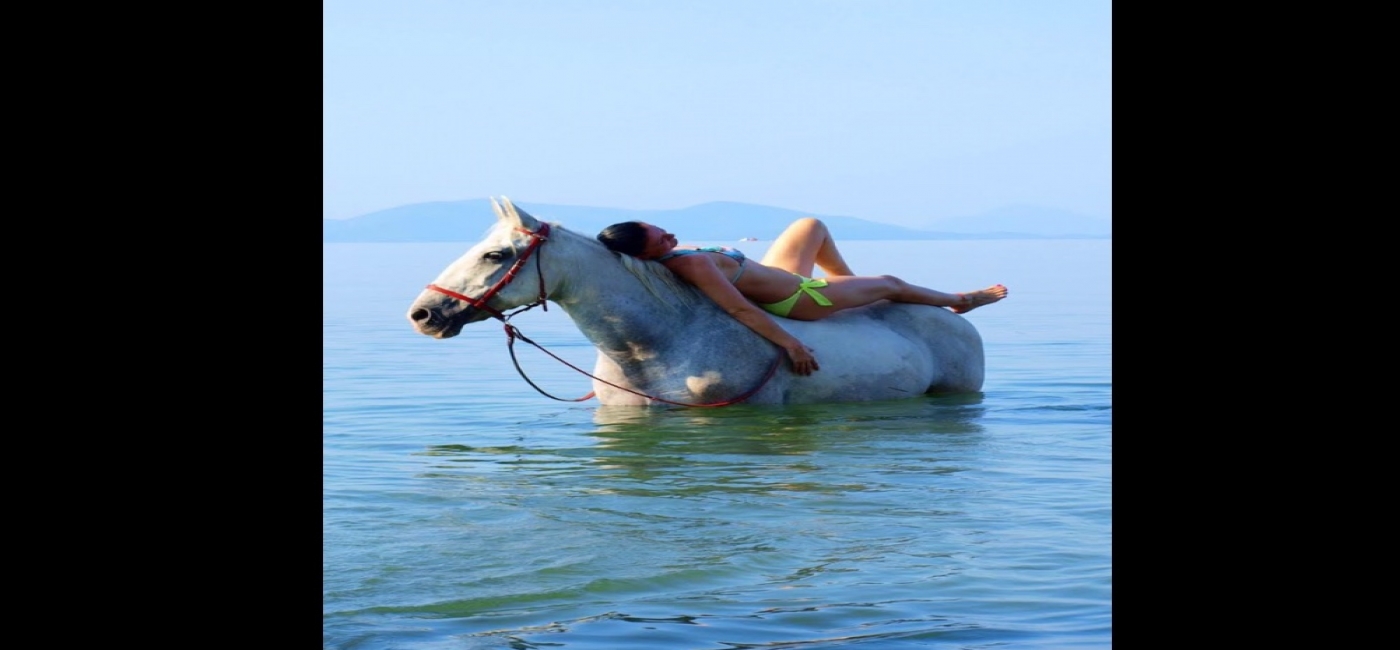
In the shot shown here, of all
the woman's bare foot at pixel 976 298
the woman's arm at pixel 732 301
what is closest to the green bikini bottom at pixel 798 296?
the woman's arm at pixel 732 301

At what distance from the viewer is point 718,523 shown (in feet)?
17.2

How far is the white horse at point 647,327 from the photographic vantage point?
816cm

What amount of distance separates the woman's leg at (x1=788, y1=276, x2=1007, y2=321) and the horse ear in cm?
169

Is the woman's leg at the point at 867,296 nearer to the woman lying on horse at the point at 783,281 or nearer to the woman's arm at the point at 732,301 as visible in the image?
the woman lying on horse at the point at 783,281

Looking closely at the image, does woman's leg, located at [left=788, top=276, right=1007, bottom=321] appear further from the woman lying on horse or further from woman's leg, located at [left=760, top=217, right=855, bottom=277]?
woman's leg, located at [left=760, top=217, right=855, bottom=277]

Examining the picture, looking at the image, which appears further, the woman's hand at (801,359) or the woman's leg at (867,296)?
the woman's leg at (867,296)

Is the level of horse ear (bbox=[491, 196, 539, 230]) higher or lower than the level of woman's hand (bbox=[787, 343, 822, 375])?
higher

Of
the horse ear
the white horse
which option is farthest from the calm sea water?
the horse ear

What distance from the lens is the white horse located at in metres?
8.16
